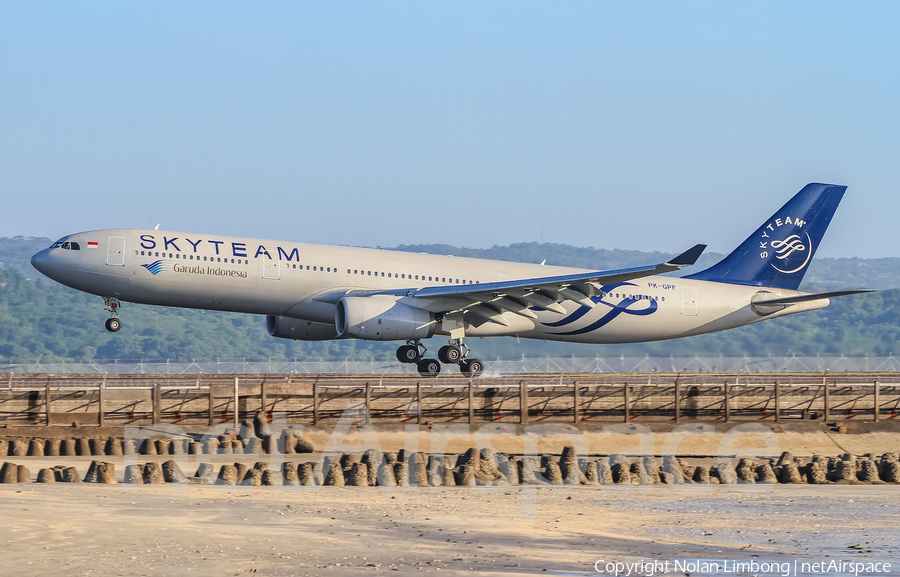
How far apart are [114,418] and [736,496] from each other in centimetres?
2216

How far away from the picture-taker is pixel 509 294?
1612 inches

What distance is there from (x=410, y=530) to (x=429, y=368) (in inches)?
923

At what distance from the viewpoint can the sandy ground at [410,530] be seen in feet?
53.7

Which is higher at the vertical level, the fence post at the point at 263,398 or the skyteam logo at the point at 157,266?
the skyteam logo at the point at 157,266

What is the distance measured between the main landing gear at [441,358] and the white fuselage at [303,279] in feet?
2.86

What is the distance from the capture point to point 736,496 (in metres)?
26.3

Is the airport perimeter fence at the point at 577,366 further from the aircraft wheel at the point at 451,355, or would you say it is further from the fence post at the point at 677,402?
the fence post at the point at 677,402

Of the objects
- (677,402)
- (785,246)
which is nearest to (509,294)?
(677,402)

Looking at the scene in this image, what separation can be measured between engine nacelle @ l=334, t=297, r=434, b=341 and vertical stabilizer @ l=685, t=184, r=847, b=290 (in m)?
15.7

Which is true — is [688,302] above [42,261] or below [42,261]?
below

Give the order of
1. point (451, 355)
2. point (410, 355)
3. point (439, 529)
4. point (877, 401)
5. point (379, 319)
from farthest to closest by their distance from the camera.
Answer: point (877, 401), point (410, 355), point (451, 355), point (379, 319), point (439, 529)

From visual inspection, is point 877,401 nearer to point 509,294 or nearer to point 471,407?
point 509,294

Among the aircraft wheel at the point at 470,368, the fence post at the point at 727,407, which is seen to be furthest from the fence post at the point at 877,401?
the aircraft wheel at the point at 470,368

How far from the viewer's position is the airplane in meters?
38.5
